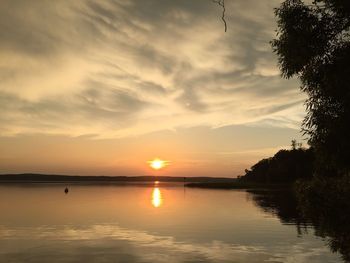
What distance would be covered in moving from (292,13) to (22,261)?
26.4m

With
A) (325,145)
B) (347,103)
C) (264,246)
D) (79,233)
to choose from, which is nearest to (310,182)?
(325,145)

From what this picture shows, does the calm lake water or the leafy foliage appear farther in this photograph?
the leafy foliage

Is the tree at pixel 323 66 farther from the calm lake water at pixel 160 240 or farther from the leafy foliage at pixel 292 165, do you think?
the leafy foliage at pixel 292 165

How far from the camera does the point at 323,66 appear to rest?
1967 centimetres

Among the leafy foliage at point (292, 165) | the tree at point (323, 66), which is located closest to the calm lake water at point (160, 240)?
the tree at point (323, 66)

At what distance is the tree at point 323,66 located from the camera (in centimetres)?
1895

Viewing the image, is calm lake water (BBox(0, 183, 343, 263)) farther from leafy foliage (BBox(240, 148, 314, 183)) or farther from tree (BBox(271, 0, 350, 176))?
leafy foliage (BBox(240, 148, 314, 183))

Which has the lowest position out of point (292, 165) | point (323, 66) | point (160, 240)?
point (160, 240)

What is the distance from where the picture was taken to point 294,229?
53594 mm

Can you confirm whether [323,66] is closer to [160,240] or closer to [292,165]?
[160,240]

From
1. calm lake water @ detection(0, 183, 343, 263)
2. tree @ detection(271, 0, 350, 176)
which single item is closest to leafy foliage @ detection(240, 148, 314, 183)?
calm lake water @ detection(0, 183, 343, 263)

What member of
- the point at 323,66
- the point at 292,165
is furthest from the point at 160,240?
the point at 292,165

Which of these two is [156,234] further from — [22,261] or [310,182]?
[310,182]

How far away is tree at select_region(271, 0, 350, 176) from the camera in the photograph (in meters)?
19.0
